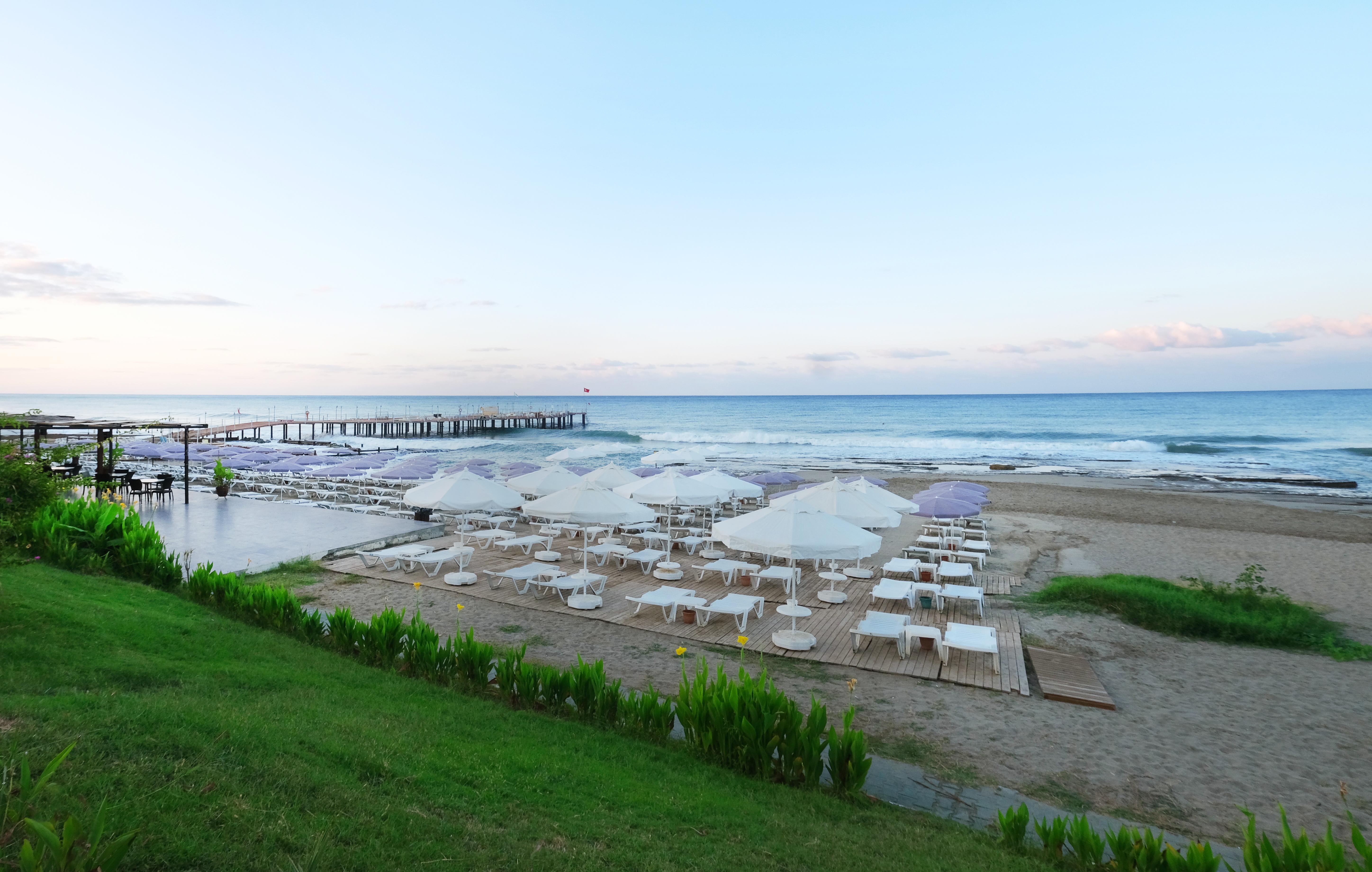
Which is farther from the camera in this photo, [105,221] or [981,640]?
[105,221]

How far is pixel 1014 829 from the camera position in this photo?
13.0 ft

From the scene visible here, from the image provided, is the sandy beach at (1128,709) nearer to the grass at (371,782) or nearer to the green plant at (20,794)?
the grass at (371,782)

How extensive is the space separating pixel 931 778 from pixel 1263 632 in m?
7.28

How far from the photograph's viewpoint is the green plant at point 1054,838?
149 inches

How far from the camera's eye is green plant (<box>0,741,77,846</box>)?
2381 mm

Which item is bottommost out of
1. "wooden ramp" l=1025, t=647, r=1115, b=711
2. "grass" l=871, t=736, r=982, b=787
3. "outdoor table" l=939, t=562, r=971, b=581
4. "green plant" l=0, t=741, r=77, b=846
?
"wooden ramp" l=1025, t=647, r=1115, b=711

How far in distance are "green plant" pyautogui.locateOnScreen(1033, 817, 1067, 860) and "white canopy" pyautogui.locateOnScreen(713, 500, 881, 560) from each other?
4.25 m

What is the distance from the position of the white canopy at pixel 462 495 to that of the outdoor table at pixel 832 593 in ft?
18.3

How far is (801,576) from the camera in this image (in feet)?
40.4

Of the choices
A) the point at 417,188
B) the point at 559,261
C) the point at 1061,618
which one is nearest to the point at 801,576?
the point at 1061,618

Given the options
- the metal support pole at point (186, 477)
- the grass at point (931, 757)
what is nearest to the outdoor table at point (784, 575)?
the grass at point (931, 757)

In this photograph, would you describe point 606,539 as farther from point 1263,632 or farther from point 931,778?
point 1263,632

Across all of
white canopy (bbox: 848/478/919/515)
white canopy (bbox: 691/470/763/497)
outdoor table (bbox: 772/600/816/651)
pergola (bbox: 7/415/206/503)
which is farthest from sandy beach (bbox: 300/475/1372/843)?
white canopy (bbox: 691/470/763/497)

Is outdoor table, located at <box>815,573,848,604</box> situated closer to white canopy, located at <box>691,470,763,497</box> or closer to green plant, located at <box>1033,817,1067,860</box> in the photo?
white canopy, located at <box>691,470,763,497</box>
